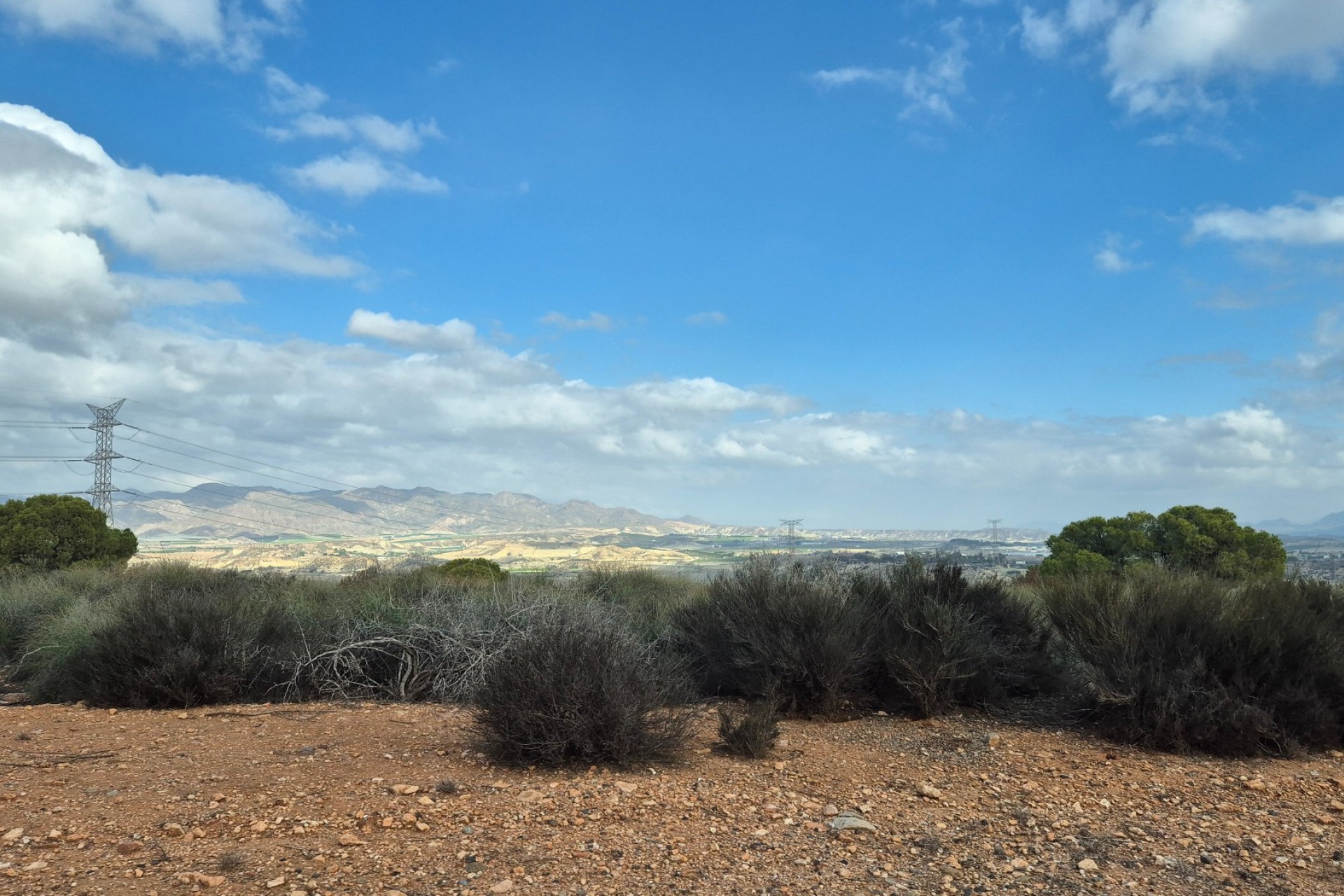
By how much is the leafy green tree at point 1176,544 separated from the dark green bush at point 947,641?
16.2 meters

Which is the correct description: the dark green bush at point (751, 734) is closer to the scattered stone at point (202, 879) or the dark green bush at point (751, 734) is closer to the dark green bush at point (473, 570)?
the scattered stone at point (202, 879)

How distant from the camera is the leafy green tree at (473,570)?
1906cm

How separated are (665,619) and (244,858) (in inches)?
344

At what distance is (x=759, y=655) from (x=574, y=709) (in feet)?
11.0

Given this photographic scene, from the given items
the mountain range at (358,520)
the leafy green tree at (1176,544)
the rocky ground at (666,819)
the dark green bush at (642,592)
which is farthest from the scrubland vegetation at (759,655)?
the mountain range at (358,520)

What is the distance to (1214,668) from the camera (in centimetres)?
840

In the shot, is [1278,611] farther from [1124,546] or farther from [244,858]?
[1124,546]

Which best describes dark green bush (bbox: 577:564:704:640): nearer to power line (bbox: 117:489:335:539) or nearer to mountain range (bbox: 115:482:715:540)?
mountain range (bbox: 115:482:715:540)

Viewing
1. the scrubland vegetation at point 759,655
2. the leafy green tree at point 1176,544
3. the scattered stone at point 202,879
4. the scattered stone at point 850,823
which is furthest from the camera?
the leafy green tree at point 1176,544

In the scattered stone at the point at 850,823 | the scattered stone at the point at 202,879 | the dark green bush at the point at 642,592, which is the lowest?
the scattered stone at the point at 850,823

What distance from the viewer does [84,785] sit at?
6.62 meters

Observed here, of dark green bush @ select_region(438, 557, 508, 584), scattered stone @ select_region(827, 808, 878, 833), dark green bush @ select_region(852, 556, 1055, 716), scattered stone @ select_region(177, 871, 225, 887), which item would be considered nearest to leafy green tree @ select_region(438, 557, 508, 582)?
dark green bush @ select_region(438, 557, 508, 584)

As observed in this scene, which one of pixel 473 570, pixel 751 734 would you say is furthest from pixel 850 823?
pixel 473 570

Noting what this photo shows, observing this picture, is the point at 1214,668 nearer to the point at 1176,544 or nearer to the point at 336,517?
the point at 1176,544
